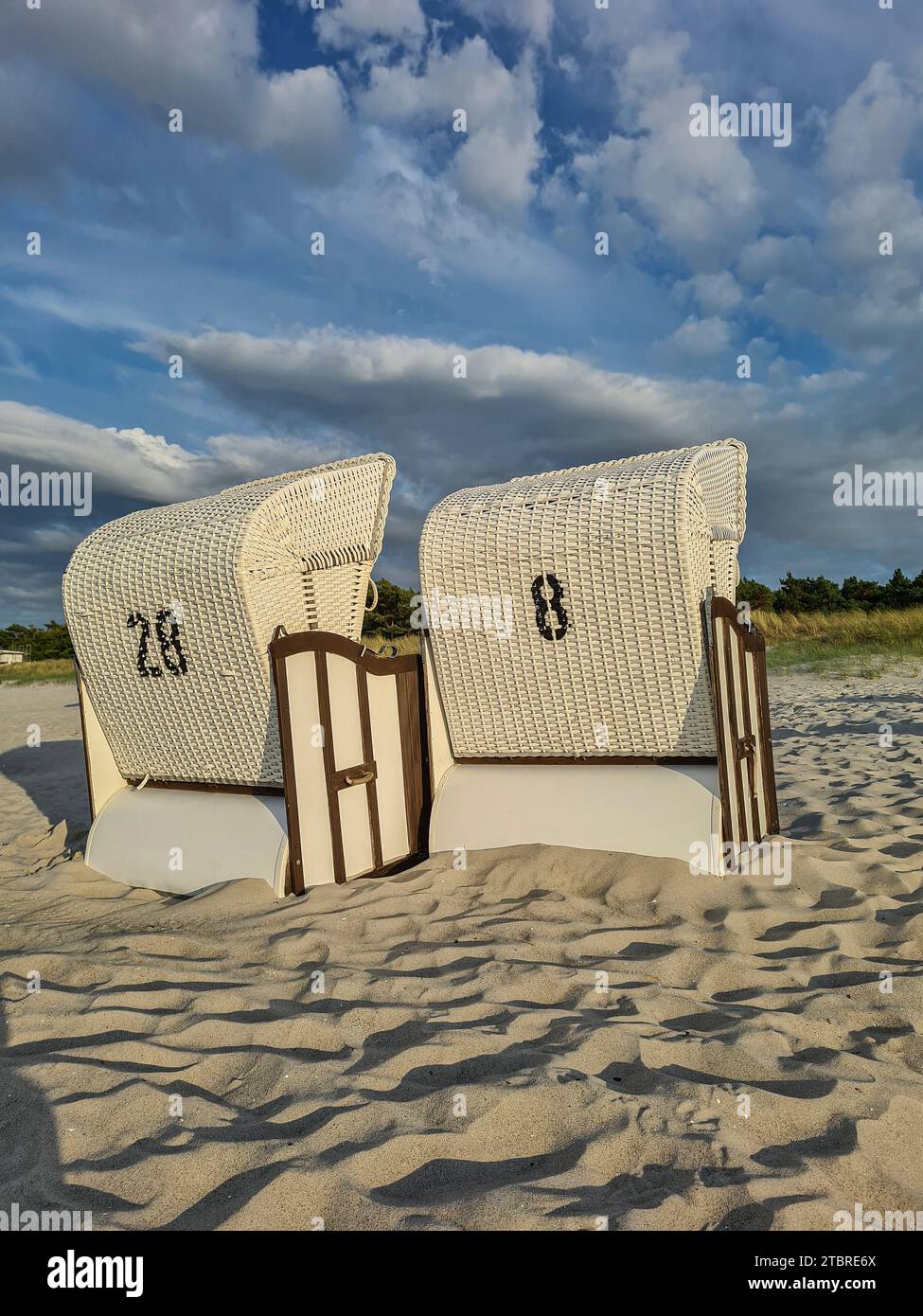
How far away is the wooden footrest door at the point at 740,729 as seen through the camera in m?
4.02

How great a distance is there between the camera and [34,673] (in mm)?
24141

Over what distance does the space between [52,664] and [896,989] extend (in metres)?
27.3

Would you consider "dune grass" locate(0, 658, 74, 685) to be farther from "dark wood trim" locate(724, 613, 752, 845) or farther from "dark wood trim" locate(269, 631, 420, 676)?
"dark wood trim" locate(724, 613, 752, 845)

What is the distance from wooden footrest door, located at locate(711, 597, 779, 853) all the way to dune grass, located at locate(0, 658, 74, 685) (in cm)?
2113

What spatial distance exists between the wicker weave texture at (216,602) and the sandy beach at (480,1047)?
81 cm

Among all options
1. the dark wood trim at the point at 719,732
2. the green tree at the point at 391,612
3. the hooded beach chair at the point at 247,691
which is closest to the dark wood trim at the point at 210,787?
the hooded beach chair at the point at 247,691

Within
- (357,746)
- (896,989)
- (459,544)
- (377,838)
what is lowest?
(896,989)

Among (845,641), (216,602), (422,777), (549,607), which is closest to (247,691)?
(216,602)

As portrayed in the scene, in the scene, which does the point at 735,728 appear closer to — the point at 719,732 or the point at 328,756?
the point at 719,732

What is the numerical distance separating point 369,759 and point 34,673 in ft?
75.1

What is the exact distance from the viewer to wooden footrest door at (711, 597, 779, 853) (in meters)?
4.02

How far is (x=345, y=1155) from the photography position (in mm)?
1990
